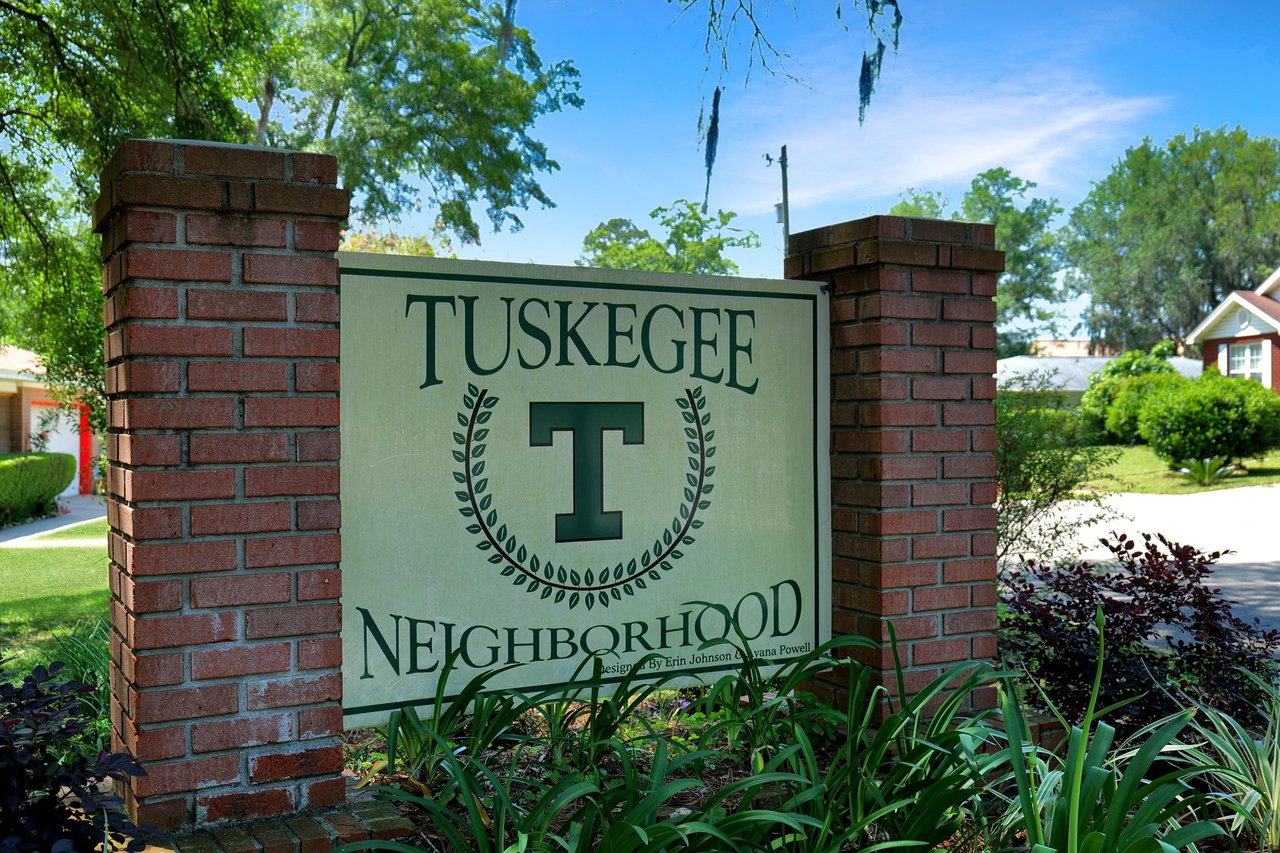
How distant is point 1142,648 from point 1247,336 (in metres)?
32.0

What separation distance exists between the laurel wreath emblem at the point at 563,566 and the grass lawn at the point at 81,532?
561 inches

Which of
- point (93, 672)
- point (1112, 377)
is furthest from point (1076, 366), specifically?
point (93, 672)

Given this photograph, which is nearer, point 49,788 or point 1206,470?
point 49,788

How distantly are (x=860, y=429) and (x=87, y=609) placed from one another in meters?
8.12

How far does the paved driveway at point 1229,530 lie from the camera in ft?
33.2

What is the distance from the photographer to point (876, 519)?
12.0ft

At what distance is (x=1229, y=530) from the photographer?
1429 cm

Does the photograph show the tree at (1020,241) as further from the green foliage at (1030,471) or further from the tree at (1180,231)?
the green foliage at (1030,471)

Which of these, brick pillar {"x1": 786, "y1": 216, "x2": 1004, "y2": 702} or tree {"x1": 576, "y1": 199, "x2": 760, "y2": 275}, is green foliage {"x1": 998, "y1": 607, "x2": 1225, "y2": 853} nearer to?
brick pillar {"x1": 786, "y1": 216, "x2": 1004, "y2": 702}

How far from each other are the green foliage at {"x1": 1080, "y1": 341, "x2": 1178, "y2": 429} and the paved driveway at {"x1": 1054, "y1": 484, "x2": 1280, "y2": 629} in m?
6.82

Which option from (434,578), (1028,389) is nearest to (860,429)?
(434,578)

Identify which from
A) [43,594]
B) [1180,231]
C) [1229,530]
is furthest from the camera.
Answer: [1180,231]

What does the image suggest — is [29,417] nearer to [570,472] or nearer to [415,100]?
[415,100]

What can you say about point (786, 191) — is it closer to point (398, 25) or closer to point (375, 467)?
point (398, 25)
